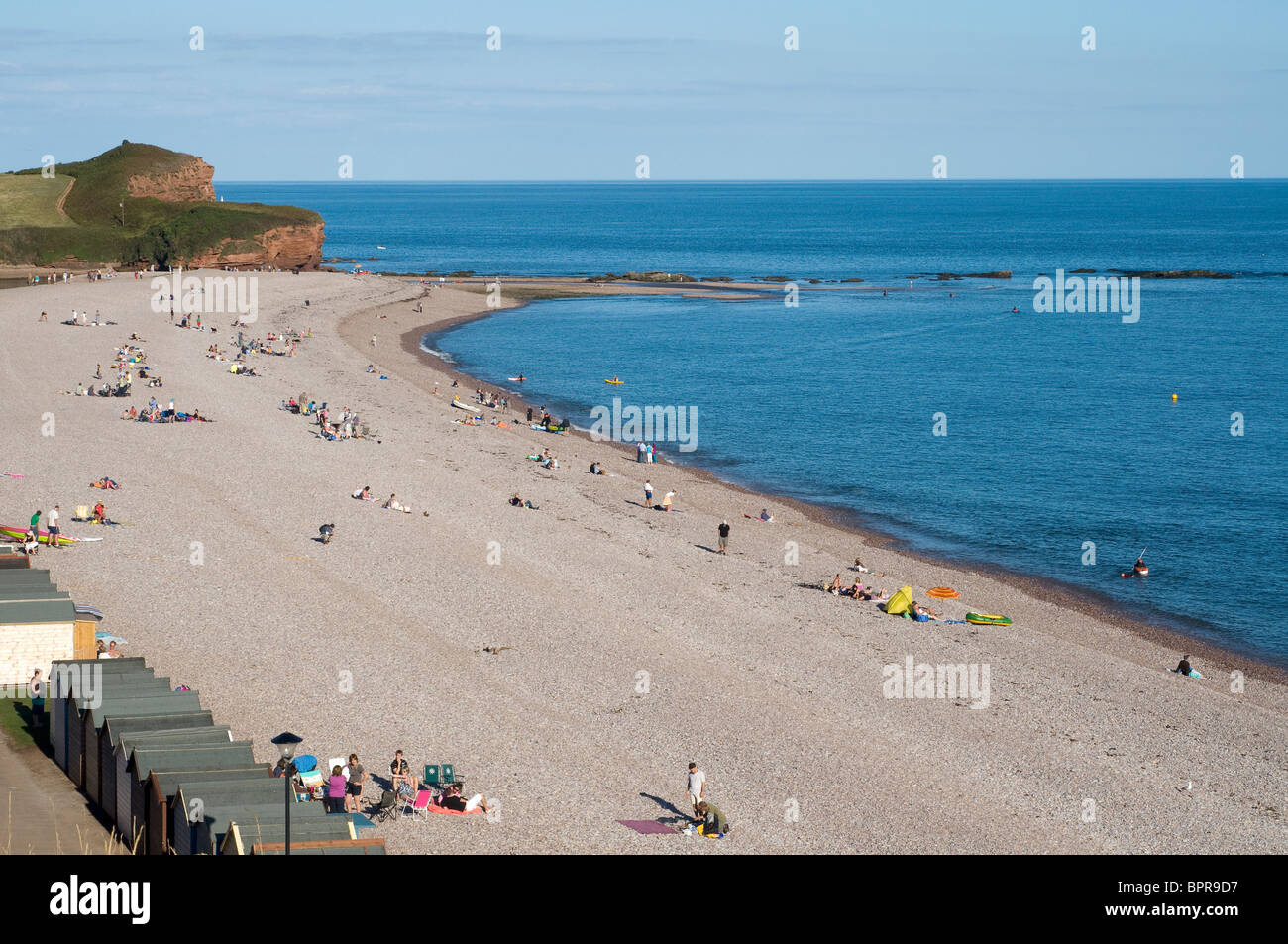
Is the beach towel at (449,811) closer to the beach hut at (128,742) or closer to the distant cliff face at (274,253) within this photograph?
the beach hut at (128,742)

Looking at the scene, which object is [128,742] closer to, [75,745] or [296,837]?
[75,745]

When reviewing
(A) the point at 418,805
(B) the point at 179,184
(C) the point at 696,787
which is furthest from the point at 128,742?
(B) the point at 179,184

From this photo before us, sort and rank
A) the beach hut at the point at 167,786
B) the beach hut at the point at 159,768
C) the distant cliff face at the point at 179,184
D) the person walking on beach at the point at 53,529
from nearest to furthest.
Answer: the beach hut at the point at 167,786 < the beach hut at the point at 159,768 < the person walking on beach at the point at 53,529 < the distant cliff face at the point at 179,184

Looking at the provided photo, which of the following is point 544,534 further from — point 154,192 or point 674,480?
point 154,192

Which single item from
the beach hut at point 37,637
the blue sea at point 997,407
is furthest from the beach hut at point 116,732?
the blue sea at point 997,407

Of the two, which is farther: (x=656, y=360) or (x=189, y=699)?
(x=656, y=360)
